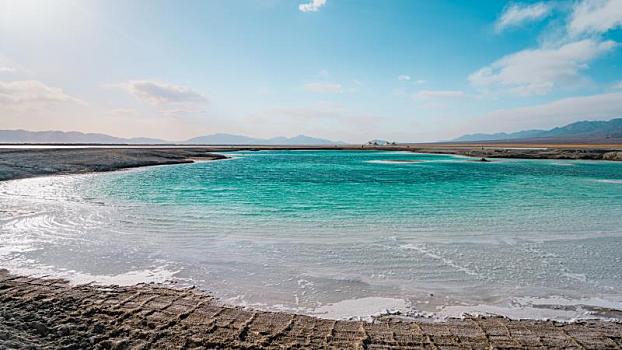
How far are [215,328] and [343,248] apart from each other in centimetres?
566

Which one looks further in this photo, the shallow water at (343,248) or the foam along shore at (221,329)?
the shallow water at (343,248)

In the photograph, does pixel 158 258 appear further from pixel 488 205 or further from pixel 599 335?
pixel 488 205

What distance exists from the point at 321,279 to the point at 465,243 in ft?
18.3

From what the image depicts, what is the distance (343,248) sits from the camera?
10.7 meters

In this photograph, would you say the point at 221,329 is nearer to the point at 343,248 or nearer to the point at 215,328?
the point at 215,328

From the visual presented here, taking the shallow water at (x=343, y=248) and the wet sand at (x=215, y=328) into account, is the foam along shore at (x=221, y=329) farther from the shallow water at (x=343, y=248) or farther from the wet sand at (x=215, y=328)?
the shallow water at (x=343, y=248)

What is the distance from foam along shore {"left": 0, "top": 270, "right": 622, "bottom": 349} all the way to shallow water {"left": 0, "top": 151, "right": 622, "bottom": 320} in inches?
24.6

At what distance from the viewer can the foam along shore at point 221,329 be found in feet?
16.9

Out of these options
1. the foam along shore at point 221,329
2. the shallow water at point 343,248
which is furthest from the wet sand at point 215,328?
the shallow water at point 343,248

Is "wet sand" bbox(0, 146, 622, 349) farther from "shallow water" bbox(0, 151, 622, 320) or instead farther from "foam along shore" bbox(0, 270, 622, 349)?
"shallow water" bbox(0, 151, 622, 320)

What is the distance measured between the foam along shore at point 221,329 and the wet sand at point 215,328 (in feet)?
0.04

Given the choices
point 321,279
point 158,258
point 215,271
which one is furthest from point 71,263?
point 321,279

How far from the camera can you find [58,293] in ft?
22.6

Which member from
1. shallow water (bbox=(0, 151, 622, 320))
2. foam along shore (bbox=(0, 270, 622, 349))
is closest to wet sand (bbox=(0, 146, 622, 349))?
foam along shore (bbox=(0, 270, 622, 349))
